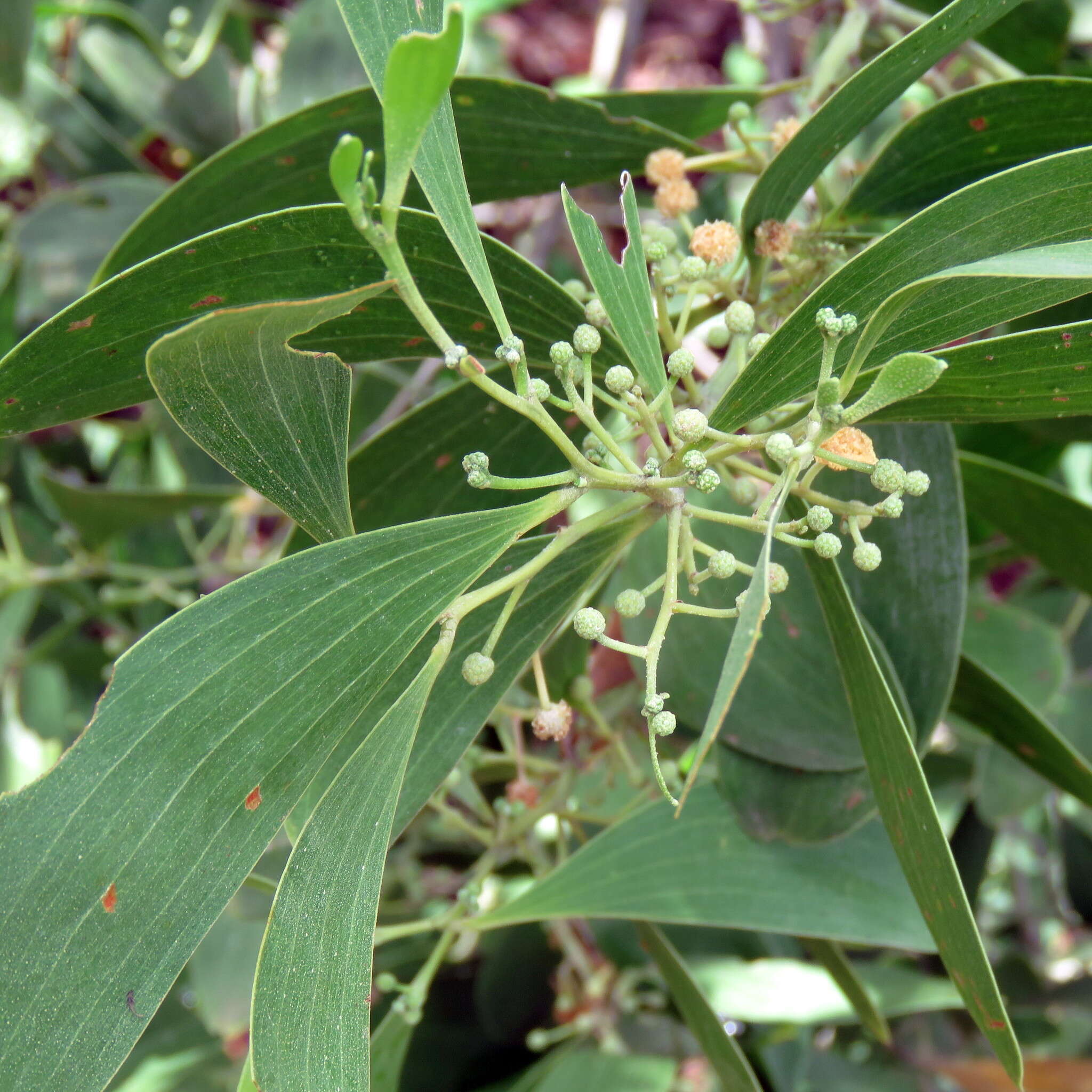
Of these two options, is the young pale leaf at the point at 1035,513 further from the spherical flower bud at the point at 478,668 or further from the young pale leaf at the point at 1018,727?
the spherical flower bud at the point at 478,668

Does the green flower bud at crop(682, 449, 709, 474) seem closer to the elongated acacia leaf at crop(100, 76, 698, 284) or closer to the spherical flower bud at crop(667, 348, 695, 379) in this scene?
the spherical flower bud at crop(667, 348, 695, 379)

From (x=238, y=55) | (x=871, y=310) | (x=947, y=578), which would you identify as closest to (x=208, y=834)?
(x=871, y=310)

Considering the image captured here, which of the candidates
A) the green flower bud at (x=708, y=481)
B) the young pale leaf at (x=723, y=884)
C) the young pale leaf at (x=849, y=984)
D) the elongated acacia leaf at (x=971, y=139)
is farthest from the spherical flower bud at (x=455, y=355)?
the young pale leaf at (x=849, y=984)

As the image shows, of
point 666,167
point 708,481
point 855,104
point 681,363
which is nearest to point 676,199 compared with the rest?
point 666,167

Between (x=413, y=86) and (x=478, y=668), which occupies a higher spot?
(x=413, y=86)

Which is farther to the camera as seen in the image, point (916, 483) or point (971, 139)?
point (971, 139)

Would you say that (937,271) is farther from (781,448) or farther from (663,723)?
(663,723)

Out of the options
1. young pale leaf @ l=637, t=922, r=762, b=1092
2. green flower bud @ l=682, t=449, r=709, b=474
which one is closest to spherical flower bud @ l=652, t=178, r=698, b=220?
green flower bud @ l=682, t=449, r=709, b=474
